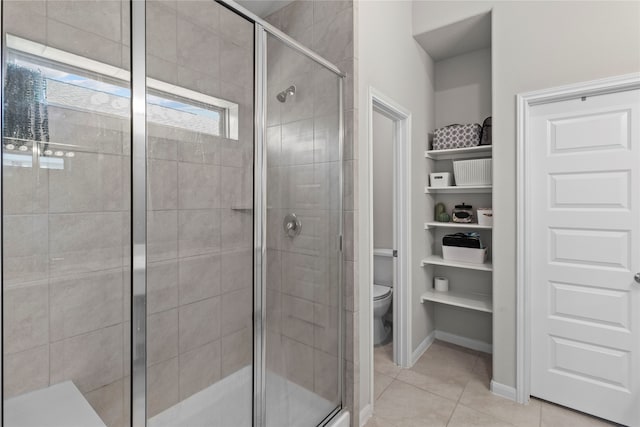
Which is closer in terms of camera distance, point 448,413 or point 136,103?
point 136,103

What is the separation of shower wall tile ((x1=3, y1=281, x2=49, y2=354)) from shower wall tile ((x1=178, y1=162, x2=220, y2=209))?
70 cm

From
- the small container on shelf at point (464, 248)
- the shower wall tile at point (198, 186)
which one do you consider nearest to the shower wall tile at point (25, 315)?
the shower wall tile at point (198, 186)

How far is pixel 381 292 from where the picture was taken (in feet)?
9.37

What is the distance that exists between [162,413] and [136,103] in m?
1.09

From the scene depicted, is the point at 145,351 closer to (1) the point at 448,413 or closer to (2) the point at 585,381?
(1) the point at 448,413

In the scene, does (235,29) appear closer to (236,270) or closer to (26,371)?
(236,270)

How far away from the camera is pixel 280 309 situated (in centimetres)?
152

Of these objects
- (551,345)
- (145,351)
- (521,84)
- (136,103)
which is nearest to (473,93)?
(521,84)

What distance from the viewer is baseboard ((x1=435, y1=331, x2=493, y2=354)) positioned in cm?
278

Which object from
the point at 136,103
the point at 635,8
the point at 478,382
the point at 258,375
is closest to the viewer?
the point at 136,103

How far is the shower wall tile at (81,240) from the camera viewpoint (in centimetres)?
127

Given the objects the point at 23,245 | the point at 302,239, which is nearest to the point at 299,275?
the point at 302,239

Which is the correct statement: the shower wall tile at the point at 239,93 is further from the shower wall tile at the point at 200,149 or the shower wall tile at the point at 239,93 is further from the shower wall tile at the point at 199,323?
the shower wall tile at the point at 199,323

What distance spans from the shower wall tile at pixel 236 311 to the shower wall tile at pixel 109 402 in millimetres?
485
